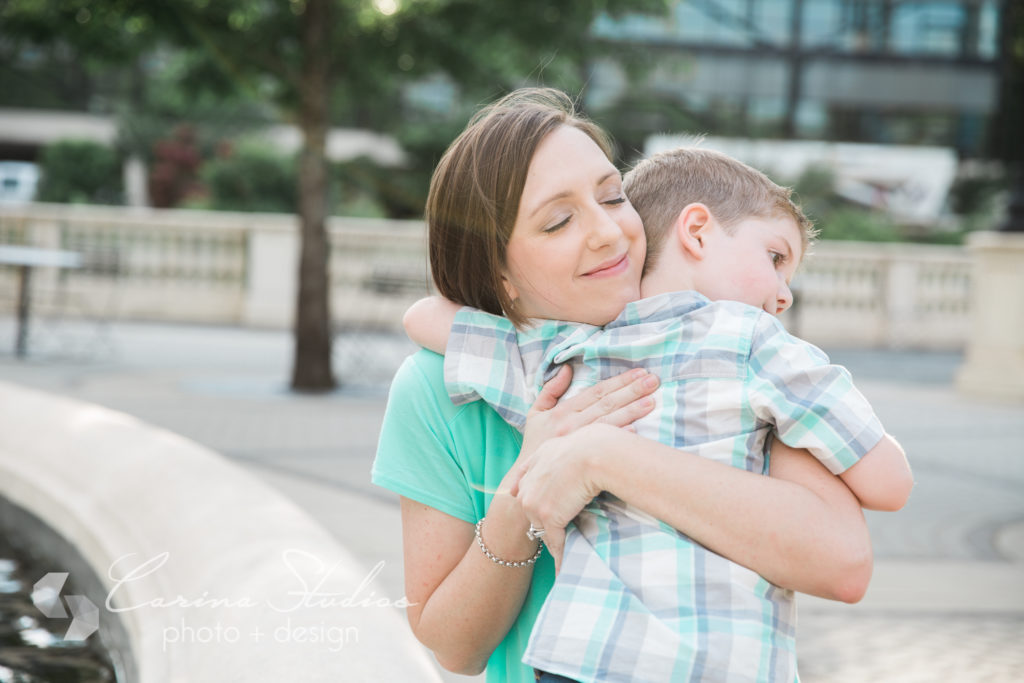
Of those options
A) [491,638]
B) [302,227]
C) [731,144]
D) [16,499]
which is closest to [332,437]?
[302,227]

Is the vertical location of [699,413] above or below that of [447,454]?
above

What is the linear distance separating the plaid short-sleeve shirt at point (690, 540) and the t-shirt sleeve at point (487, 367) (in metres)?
0.19

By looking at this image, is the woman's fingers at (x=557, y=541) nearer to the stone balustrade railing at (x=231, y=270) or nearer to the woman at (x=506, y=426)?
the woman at (x=506, y=426)

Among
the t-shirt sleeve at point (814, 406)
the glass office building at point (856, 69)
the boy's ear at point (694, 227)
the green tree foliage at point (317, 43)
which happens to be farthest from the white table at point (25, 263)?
the glass office building at point (856, 69)

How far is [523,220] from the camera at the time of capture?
171cm

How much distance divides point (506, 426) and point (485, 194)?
39 centimetres

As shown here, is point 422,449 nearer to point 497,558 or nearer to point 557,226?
point 497,558

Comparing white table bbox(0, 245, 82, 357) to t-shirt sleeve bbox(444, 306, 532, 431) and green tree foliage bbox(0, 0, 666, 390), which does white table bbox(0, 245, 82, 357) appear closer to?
green tree foliage bbox(0, 0, 666, 390)

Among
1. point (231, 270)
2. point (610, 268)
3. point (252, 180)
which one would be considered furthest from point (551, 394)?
point (252, 180)

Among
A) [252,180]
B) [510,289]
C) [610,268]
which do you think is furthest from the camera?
[252,180]

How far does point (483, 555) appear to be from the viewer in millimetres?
1652

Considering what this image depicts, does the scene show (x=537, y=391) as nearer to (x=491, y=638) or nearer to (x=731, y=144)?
(x=491, y=638)

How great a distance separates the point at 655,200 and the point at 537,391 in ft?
1.22
